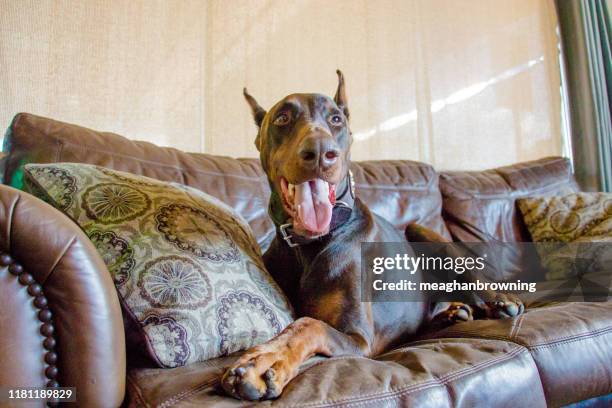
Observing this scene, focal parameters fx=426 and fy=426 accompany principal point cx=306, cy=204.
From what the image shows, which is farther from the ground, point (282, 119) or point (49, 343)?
→ point (282, 119)

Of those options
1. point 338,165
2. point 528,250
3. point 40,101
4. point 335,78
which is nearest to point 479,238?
point 528,250

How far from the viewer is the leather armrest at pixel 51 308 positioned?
2.38 feet

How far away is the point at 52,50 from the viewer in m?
2.27

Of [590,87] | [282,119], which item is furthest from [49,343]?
[590,87]

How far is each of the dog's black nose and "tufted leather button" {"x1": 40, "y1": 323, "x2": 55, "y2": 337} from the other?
81cm

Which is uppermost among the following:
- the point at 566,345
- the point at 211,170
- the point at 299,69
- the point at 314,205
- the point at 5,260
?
the point at 299,69

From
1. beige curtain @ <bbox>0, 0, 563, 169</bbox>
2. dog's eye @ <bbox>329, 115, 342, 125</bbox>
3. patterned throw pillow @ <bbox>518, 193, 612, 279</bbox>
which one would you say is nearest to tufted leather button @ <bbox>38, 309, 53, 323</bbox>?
dog's eye @ <bbox>329, 115, 342, 125</bbox>

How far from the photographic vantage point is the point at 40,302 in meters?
0.75

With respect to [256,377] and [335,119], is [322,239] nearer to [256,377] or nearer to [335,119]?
[335,119]

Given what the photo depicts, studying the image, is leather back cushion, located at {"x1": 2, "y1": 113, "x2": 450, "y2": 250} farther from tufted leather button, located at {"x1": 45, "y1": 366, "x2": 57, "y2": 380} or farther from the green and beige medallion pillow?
tufted leather button, located at {"x1": 45, "y1": 366, "x2": 57, "y2": 380}

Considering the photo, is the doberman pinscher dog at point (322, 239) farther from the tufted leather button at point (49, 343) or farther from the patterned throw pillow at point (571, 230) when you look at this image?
the patterned throw pillow at point (571, 230)

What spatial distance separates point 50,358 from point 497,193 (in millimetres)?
2909

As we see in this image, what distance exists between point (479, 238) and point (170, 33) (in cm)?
235

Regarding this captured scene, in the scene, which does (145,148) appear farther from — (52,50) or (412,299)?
(412,299)
